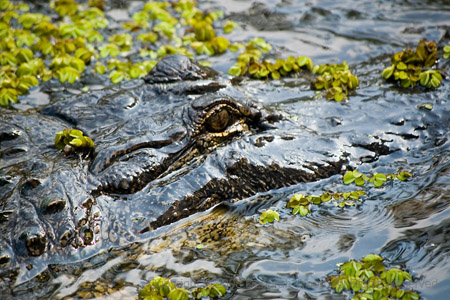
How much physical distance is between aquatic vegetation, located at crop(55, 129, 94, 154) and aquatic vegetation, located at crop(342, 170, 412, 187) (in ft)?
6.84

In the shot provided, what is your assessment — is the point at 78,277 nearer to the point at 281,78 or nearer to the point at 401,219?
the point at 401,219

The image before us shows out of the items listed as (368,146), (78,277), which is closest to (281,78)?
(368,146)

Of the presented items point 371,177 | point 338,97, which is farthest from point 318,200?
point 338,97

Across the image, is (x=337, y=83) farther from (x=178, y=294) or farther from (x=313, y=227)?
(x=178, y=294)

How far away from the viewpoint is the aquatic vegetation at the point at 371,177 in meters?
4.25

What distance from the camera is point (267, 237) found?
386 centimetres

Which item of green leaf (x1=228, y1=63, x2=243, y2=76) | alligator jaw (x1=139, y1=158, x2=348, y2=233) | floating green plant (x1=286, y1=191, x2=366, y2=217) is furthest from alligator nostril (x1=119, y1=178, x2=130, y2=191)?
green leaf (x1=228, y1=63, x2=243, y2=76)

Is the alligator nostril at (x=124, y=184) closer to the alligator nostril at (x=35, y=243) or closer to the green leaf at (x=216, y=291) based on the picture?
the alligator nostril at (x=35, y=243)

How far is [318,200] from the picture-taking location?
13.7ft

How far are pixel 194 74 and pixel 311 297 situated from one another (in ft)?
8.01

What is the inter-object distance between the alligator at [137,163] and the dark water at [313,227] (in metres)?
0.08

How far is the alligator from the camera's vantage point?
3451 millimetres

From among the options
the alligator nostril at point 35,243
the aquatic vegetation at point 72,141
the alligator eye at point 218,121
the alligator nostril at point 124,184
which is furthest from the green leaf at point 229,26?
the alligator nostril at point 35,243

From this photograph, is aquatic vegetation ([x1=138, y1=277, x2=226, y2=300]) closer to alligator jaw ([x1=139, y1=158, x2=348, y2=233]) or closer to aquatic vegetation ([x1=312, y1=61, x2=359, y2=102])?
alligator jaw ([x1=139, y1=158, x2=348, y2=233])
